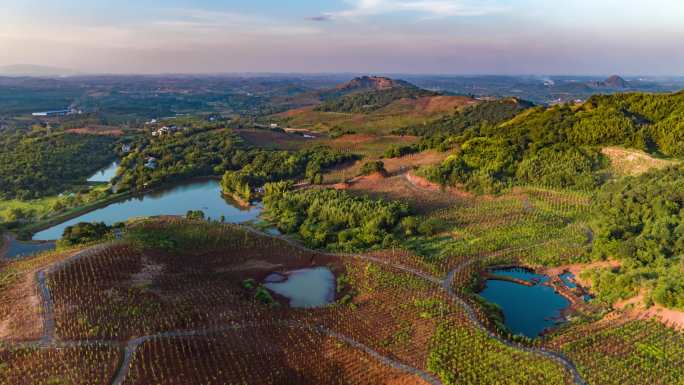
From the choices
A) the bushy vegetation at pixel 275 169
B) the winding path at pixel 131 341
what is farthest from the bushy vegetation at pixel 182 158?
the winding path at pixel 131 341

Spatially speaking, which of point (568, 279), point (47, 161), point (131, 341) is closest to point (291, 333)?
point (131, 341)

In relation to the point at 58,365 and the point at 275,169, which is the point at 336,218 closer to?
the point at 58,365

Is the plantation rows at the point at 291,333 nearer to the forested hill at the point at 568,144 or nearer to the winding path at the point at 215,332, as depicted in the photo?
the winding path at the point at 215,332

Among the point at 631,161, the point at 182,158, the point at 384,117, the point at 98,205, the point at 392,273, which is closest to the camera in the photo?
the point at 392,273

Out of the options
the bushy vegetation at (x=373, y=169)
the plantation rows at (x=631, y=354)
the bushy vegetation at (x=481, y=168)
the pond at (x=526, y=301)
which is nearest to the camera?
the plantation rows at (x=631, y=354)

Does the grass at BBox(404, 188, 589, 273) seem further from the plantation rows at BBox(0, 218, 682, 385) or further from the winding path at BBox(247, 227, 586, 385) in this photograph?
the plantation rows at BBox(0, 218, 682, 385)

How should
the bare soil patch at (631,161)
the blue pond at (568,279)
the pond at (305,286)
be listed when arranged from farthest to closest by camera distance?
the bare soil patch at (631,161) < the blue pond at (568,279) < the pond at (305,286)

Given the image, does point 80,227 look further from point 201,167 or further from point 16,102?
point 16,102
